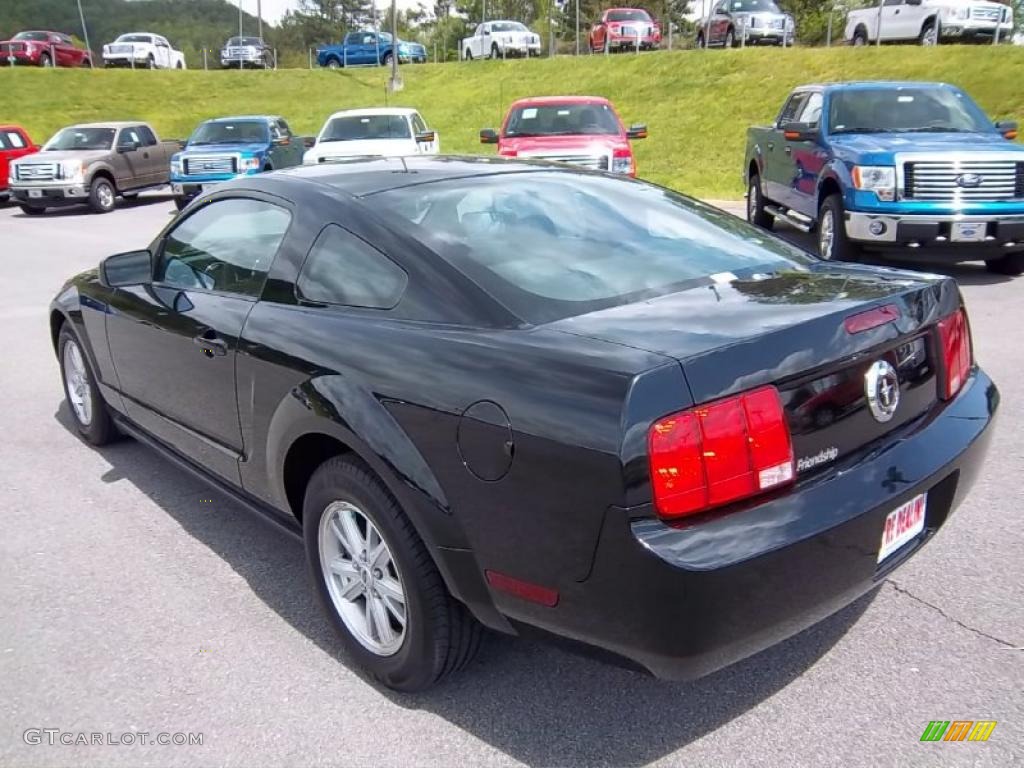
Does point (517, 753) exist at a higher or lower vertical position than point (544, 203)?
lower

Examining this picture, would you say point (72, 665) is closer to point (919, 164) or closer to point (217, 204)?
point (217, 204)

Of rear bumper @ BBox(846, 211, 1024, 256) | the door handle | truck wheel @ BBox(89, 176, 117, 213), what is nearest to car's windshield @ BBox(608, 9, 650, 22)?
truck wheel @ BBox(89, 176, 117, 213)

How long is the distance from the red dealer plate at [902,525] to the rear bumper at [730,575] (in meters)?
0.03

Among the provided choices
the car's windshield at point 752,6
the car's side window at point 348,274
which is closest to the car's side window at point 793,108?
the car's side window at point 348,274

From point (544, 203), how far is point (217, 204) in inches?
59.1

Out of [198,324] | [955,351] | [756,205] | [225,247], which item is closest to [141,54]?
[756,205]

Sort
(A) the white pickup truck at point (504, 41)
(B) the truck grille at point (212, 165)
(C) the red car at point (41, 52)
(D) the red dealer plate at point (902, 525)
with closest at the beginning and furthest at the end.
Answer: (D) the red dealer plate at point (902, 525) < (B) the truck grille at point (212, 165) < (A) the white pickup truck at point (504, 41) < (C) the red car at point (41, 52)

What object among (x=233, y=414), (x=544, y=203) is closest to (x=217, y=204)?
(x=233, y=414)

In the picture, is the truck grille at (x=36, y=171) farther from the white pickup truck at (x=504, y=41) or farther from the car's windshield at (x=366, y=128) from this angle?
the white pickup truck at (x=504, y=41)

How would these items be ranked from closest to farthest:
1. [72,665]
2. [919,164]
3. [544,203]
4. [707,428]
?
[707,428] → [72,665] → [544,203] → [919,164]

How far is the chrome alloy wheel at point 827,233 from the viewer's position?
29.6 ft

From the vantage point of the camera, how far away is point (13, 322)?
28.2 ft

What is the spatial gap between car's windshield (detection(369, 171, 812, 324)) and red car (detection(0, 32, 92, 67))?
43144 mm

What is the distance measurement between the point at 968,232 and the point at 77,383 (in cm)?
738
